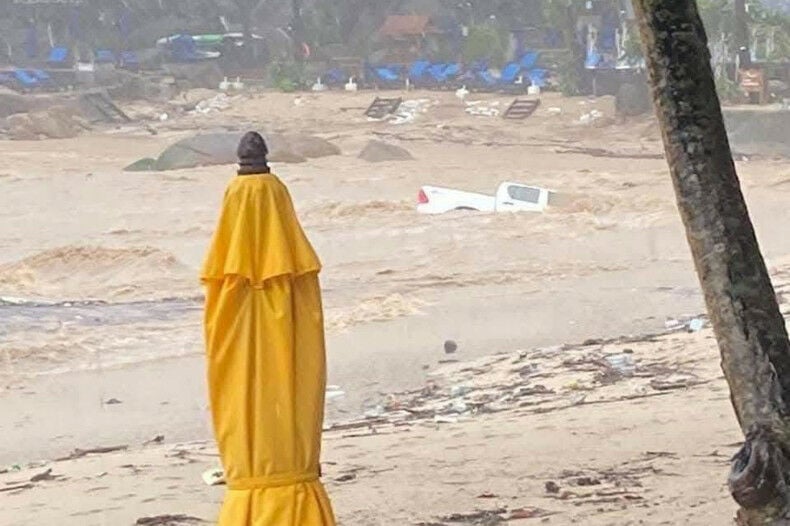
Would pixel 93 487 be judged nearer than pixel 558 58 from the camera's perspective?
Yes

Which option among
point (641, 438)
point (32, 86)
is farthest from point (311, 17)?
point (641, 438)

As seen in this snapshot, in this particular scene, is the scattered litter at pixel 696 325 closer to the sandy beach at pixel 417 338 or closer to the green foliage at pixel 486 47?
the sandy beach at pixel 417 338

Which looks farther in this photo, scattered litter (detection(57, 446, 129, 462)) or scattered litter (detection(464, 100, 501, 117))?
scattered litter (detection(464, 100, 501, 117))

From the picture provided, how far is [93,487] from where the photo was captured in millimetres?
7965

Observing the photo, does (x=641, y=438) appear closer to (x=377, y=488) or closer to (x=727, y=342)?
(x=377, y=488)

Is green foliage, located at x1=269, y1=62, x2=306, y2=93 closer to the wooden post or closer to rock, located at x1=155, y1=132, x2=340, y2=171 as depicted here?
rock, located at x1=155, y1=132, x2=340, y2=171

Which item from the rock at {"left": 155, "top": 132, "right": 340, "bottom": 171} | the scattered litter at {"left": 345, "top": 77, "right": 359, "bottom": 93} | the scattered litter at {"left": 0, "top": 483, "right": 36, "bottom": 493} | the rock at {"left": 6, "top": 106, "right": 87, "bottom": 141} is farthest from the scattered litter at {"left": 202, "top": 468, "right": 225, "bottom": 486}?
the scattered litter at {"left": 345, "top": 77, "right": 359, "bottom": 93}

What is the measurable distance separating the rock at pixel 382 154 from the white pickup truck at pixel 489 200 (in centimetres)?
642

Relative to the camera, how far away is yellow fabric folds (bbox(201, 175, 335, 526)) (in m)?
4.40

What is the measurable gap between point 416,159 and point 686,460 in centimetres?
2415

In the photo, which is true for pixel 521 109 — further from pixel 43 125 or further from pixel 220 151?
pixel 43 125

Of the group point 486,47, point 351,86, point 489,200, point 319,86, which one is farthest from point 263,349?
point 319,86

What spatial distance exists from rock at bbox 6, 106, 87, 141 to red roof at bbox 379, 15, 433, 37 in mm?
10388

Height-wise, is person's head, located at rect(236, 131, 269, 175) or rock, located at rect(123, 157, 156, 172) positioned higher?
person's head, located at rect(236, 131, 269, 175)
